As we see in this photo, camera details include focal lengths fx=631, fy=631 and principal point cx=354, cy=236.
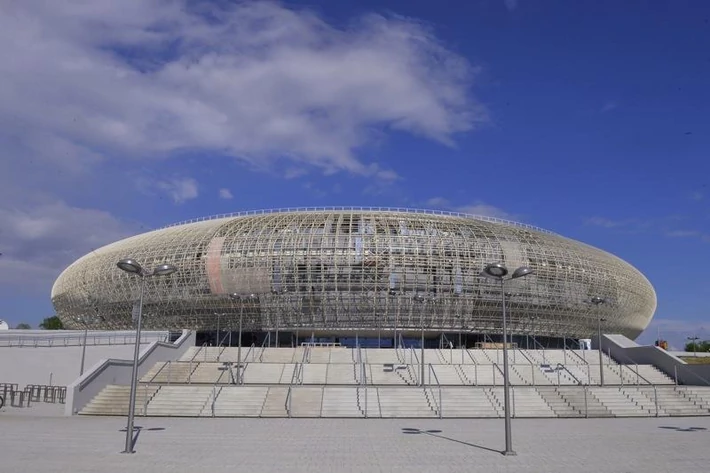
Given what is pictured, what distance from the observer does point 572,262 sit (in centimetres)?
5759

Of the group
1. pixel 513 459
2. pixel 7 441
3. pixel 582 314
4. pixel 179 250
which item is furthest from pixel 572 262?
pixel 7 441

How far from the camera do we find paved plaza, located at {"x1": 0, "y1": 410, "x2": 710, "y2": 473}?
12.7 meters

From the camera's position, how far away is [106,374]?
27.5m

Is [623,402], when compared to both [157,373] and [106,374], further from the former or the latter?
[157,373]

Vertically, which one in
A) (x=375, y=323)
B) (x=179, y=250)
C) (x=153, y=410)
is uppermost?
(x=179, y=250)

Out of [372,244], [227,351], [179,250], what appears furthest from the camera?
[179,250]

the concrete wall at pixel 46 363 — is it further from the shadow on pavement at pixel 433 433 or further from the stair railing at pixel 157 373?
the shadow on pavement at pixel 433 433

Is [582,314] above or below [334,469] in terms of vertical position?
above

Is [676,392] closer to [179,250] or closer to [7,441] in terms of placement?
[7,441]

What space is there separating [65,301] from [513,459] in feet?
204

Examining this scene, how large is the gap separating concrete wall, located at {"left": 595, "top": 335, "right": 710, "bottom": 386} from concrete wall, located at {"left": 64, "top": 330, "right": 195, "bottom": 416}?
29.8 meters

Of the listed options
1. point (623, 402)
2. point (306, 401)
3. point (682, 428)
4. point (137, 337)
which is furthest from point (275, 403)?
point (623, 402)

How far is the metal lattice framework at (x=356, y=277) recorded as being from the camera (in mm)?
52219

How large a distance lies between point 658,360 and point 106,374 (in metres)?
32.7
